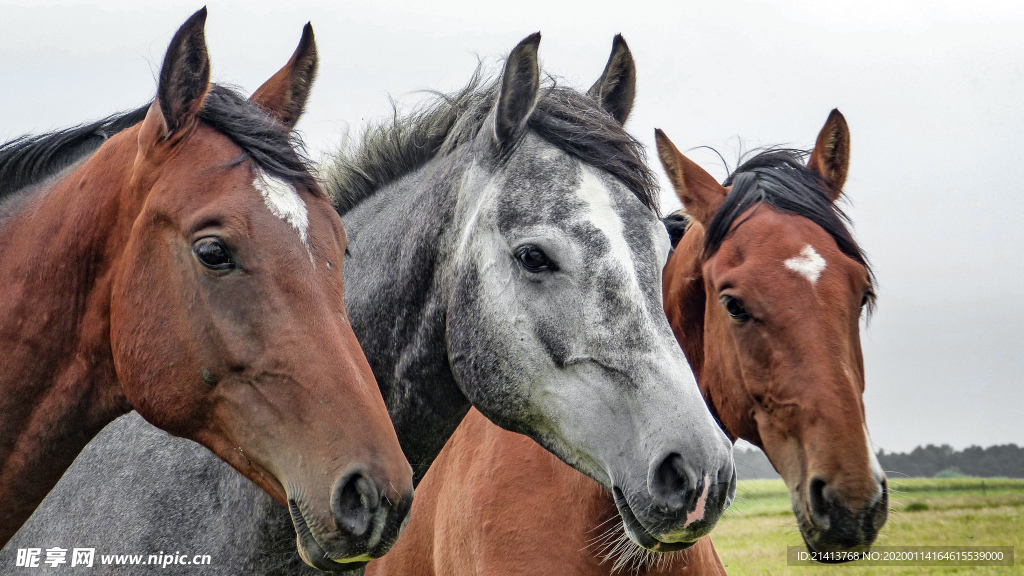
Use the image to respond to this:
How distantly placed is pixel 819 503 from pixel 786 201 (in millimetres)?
1866

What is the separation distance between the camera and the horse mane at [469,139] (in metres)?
3.72

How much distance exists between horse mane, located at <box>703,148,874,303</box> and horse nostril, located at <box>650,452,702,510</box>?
2259 millimetres

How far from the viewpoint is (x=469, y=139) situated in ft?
13.1

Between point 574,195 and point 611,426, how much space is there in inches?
39.7

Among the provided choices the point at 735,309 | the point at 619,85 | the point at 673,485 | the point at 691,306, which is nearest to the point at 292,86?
the point at 619,85

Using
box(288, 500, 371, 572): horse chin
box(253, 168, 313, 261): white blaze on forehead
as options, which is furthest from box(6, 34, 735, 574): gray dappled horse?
box(288, 500, 371, 572): horse chin

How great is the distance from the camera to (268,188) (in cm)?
287

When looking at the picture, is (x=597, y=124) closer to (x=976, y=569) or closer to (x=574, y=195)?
(x=574, y=195)

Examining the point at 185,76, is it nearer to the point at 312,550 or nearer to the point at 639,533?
the point at 312,550

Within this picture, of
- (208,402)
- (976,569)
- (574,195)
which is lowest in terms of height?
(976,569)

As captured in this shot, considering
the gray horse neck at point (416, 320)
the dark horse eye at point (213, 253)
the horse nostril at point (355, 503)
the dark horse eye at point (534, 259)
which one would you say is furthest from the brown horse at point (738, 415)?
the dark horse eye at point (213, 253)

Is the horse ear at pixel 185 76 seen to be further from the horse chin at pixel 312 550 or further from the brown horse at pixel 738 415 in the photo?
the brown horse at pixel 738 415

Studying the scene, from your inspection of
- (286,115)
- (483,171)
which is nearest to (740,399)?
(483,171)

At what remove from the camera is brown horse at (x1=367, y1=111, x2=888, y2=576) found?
12.8ft
